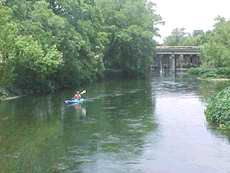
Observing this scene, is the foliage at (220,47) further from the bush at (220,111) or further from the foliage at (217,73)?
the bush at (220,111)

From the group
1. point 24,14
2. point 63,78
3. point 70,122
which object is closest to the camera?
point 70,122

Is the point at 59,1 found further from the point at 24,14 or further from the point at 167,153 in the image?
the point at 167,153

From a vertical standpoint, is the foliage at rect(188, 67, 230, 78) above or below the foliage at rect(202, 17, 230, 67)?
below

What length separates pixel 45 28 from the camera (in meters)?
62.7

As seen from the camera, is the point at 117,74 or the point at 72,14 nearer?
the point at 72,14

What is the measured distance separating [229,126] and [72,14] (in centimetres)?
4140

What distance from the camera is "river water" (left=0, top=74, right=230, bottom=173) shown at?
25000mm

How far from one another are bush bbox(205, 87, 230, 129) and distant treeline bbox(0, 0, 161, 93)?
17856mm

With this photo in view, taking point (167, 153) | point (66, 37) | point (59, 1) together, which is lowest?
point (167, 153)

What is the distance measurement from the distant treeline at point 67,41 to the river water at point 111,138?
6296 mm

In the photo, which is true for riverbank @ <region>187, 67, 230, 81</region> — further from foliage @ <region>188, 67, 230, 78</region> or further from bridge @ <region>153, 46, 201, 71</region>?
bridge @ <region>153, 46, 201, 71</region>

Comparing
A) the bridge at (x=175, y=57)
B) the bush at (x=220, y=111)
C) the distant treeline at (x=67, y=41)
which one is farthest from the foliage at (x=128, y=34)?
the bush at (x=220, y=111)

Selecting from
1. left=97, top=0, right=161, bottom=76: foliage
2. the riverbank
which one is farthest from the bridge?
the riverbank

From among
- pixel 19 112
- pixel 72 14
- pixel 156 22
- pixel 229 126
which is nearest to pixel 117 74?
pixel 156 22
